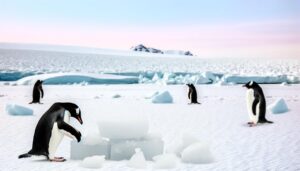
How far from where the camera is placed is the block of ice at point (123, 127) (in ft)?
12.7

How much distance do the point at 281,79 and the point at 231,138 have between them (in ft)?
47.6

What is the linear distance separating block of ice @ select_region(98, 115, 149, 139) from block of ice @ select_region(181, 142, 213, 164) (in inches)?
15.4

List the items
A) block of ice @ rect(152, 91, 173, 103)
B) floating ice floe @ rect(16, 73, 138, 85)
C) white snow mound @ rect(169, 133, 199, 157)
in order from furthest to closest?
floating ice floe @ rect(16, 73, 138, 85), block of ice @ rect(152, 91, 173, 103), white snow mound @ rect(169, 133, 199, 157)

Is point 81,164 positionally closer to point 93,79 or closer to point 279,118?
point 279,118

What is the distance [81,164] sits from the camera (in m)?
3.83

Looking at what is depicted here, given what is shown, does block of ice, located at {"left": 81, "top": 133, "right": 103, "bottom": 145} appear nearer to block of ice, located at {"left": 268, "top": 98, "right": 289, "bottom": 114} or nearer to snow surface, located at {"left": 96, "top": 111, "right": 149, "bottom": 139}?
snow surface, located at {"left": 96, "top": 111, "right": 149, "bottom": 139}

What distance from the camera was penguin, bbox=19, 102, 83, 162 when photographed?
394 cm

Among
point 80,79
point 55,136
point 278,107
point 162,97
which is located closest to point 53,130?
point 55,136

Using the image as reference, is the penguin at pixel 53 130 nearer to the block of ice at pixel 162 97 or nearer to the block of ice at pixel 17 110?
the block of ice at pixel 17 110

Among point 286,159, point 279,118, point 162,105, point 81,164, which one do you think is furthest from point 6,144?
point 162,105

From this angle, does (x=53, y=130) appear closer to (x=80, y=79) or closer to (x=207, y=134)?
(x=207, y=134)

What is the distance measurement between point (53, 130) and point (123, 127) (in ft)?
1.84

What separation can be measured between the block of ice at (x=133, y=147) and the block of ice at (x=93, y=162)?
0.20 m

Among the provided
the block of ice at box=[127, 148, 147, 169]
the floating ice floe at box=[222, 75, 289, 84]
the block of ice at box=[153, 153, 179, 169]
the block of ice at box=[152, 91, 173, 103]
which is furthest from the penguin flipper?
the floating ice floe at box=[222, 75, 289, 84]
